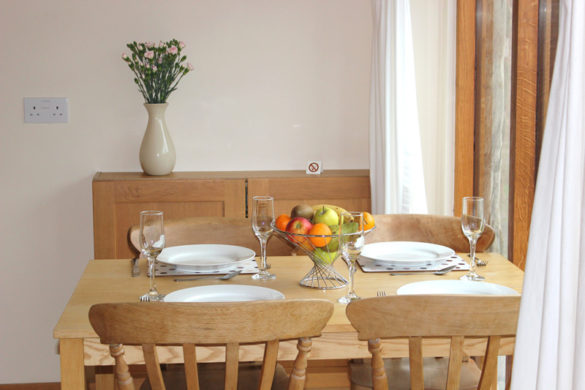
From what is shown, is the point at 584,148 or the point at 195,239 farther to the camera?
the point at 195,239

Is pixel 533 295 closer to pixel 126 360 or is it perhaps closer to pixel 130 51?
pixel 126 360

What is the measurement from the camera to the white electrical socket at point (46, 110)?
3.05 m

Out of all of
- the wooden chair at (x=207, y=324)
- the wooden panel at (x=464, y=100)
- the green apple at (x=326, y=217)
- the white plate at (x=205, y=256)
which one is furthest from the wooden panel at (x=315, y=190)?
the wooden chair at (x=207, y=324)

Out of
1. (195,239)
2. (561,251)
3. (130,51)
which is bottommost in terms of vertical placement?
(195,239)

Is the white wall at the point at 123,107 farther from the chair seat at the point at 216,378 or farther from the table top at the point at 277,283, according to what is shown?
the chair seat at the point at 216,378

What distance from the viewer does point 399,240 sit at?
90.1 inches

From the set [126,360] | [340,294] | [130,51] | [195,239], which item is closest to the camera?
[126,360]

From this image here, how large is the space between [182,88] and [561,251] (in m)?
2.46

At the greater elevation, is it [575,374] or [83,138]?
[83,138]

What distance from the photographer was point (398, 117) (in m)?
2.64

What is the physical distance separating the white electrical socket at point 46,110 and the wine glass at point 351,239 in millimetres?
1926

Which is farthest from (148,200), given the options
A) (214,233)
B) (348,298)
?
(348,298)

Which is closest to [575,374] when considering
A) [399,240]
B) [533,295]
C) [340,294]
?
[533,295]

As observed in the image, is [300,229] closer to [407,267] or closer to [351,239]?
[351,239]
